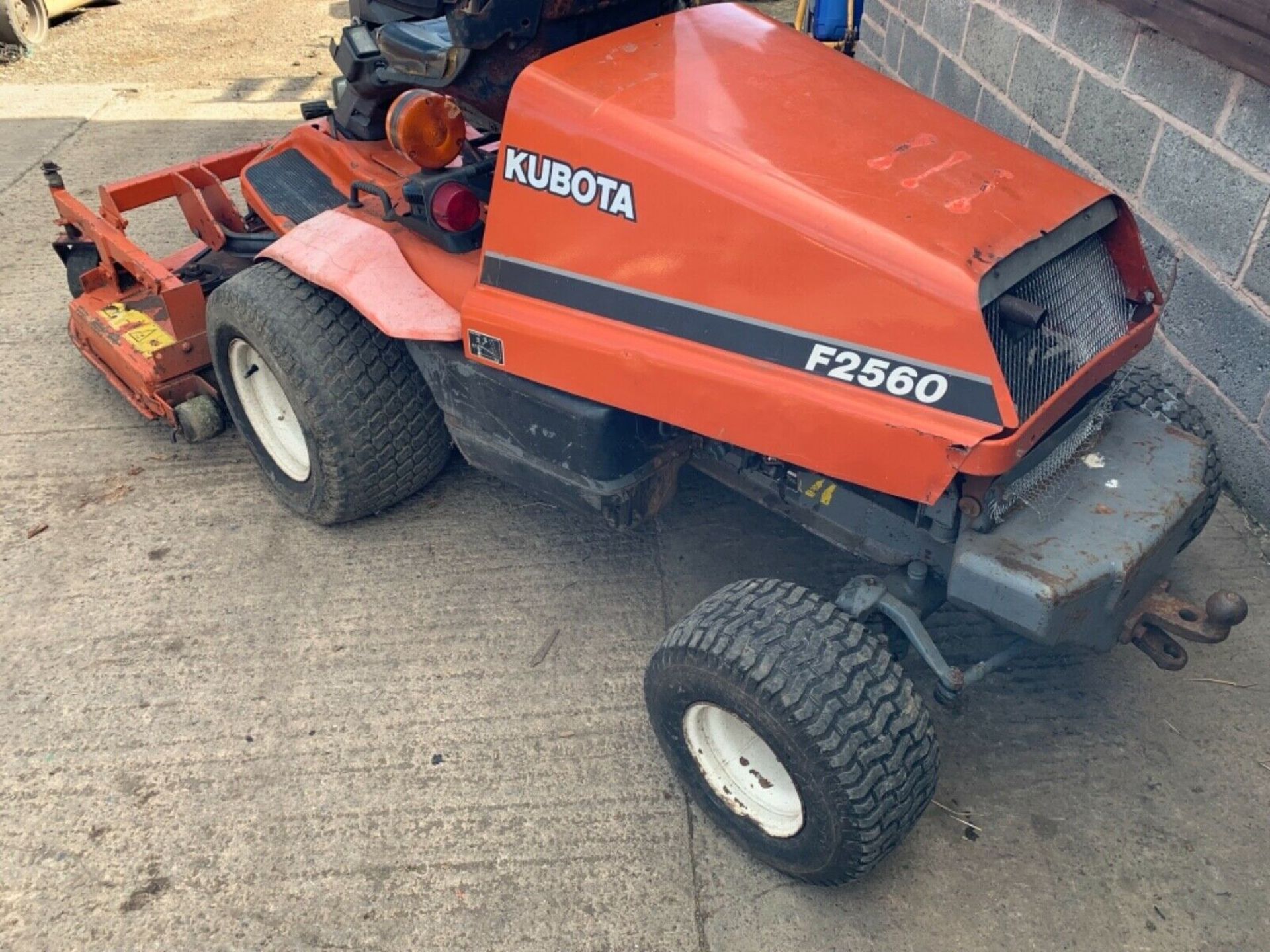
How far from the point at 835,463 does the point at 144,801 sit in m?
1.78

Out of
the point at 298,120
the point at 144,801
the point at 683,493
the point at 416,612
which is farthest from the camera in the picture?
the point at 298,120

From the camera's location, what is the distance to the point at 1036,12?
3.71m

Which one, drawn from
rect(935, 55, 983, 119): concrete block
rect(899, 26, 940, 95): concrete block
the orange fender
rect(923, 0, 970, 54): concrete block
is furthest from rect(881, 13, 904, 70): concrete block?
the orange fender

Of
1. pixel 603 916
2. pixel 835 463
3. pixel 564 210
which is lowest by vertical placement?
pixel 603 916

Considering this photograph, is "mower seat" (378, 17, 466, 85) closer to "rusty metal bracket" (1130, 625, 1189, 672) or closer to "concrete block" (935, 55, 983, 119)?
"rusty metal bracket" (1130, 625, 1189, 672)

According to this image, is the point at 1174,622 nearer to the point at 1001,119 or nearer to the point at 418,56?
the point at 418,56

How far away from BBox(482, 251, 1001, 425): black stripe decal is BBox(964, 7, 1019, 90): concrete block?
254 cm

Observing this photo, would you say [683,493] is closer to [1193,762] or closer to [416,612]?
[416,612]

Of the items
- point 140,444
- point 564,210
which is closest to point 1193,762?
point 564,210

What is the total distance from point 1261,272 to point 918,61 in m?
2.33

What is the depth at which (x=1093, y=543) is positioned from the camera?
203cm

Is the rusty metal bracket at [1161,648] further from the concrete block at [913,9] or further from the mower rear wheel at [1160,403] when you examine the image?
the concrete block at [913,9]

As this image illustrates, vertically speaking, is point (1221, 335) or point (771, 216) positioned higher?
point (771, 216)

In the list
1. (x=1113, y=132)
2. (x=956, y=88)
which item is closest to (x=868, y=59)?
(x=956, y=88)
